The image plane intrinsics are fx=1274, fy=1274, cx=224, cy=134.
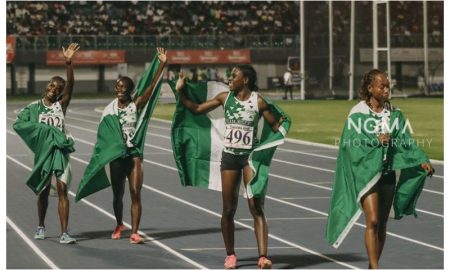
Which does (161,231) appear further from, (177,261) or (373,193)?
(373,193)

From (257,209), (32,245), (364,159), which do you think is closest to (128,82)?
(32,245)

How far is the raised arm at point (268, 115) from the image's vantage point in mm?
11969

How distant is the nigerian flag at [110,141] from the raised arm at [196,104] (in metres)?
1.52

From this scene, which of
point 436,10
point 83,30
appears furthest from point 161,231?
point 83,30

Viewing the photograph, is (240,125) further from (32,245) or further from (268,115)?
(32,245)

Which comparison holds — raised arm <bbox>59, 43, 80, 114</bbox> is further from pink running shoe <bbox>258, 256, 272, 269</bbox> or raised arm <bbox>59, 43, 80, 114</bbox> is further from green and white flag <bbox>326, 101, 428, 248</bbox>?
green and white flag <bbox>326, 101, 428, 248</bbox>

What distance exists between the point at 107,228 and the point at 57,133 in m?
1.68

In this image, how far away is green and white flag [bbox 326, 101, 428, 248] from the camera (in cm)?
1079

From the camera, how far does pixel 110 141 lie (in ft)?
45.8

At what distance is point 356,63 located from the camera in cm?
5941

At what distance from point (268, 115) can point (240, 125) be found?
327 millimetres

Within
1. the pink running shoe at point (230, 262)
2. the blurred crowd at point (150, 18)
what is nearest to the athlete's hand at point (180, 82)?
the pink running shoe at point (230, 262)

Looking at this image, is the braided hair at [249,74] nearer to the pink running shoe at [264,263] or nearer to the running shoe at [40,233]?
the pink running shoe at [264,263]

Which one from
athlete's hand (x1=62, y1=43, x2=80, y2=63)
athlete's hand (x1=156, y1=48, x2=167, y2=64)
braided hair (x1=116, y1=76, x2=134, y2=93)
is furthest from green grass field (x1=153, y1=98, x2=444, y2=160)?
athlete's hand (x1=156, y1=48, x2=167, y2=64)
